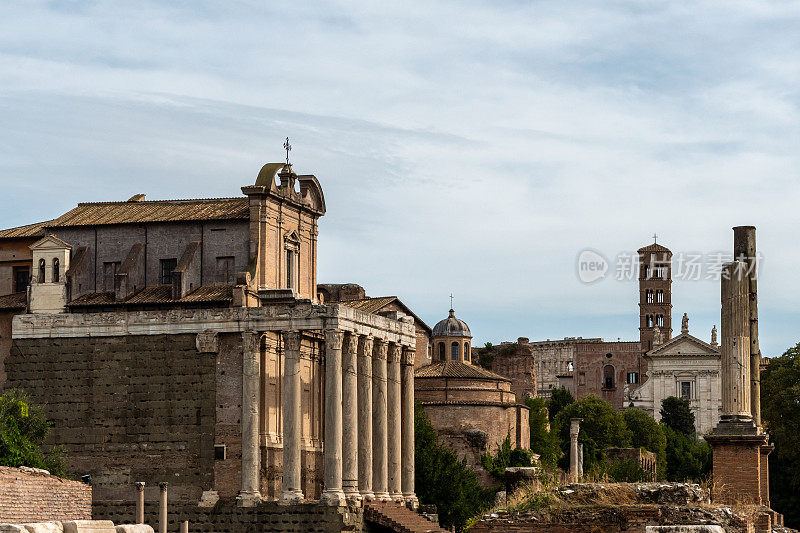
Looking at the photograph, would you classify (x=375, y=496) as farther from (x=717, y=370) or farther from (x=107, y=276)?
(x=717, y=370)

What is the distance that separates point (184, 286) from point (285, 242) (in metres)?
4.28

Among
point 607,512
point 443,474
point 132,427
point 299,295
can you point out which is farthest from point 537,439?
point 607,512

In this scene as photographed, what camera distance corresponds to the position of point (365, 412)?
56312 millimetres

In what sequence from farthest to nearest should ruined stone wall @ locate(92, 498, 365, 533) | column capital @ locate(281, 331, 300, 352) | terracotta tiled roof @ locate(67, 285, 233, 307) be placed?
terracotta tiled roof @ locate(67, 285, 233, 307) < column capital @ locate(281, 331, 300, 352) < ruined stone wall @ locate(92, 498, 365, 533)

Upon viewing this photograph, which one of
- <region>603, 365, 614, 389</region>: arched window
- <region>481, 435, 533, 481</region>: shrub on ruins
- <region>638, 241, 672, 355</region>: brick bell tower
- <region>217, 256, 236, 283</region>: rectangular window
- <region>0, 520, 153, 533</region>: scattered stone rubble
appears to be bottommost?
<region>481, 435, 533, 481</region>: shrub on ruins

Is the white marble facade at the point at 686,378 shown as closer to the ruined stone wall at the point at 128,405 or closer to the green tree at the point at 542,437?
the green tree at the point at 542,437

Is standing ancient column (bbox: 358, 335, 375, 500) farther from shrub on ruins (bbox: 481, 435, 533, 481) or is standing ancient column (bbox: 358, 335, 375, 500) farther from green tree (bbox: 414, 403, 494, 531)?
shrub on ruins (bbox: 481, 435, 533, 481)

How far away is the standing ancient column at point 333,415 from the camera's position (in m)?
53.1

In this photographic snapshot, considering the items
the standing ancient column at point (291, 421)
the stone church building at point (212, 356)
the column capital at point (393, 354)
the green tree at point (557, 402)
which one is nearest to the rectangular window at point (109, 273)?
the stone church building at point (212, 356)

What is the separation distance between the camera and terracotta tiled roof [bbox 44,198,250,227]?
58.9 m

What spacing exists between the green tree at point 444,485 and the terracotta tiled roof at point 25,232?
18439mm

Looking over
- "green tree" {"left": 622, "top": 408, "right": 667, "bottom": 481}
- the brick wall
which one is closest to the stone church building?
the brick wall

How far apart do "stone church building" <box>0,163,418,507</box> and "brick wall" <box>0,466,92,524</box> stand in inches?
515

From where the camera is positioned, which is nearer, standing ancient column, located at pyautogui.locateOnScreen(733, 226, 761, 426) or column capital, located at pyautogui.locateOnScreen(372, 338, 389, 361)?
standing ancient column, located at pyautogui.locateOnScreen(733, 226, 761, 426)
